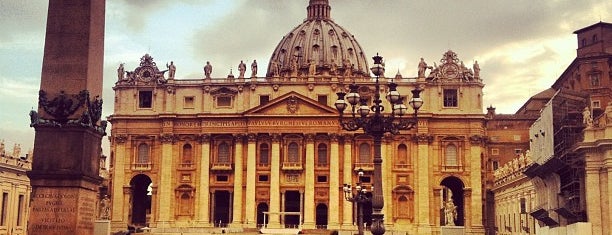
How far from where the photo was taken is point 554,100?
52188 mm

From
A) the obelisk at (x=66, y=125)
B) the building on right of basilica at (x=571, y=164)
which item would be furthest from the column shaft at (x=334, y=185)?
the obelisk at (x=66, y=125)

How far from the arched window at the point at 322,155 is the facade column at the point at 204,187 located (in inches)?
456

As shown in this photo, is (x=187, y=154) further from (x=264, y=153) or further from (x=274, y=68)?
(x=274, y=68)

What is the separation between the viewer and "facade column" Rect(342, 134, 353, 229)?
82.9 m

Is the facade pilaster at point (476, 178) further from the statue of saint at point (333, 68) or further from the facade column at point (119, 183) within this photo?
the facade column at point (119, 183)

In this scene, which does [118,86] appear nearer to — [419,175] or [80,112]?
[419,175]

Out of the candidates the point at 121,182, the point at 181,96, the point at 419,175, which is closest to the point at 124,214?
the point at 121,182

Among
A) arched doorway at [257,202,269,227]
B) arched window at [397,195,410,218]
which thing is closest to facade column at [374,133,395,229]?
arched window at [397,195,410,218]

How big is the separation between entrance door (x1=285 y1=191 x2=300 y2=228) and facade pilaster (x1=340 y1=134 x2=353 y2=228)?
17.0ft

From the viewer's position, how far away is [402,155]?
3339 inches

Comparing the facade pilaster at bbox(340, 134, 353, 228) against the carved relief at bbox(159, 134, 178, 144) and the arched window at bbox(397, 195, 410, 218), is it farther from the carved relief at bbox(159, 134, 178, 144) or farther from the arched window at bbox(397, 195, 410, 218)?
the carved relief at bbox(159, 134, 178, 144)

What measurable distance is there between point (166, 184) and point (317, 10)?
48995 millimetres

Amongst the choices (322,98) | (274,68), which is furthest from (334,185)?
(274,68)

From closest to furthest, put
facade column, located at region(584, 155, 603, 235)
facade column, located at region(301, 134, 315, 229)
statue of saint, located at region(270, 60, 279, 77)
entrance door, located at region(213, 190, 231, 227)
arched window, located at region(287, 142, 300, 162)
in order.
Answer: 1. facade column, located at region(584, 155, 603, 235)
2. facade column, located at region(301, 134, 315, 229)
3. arched window, located at region(287, 142, 300, 162)
4. entrance door, located at region(213, 190, 231, 227)
5. statue of saint, located at region(270, 60, 279, 77)
